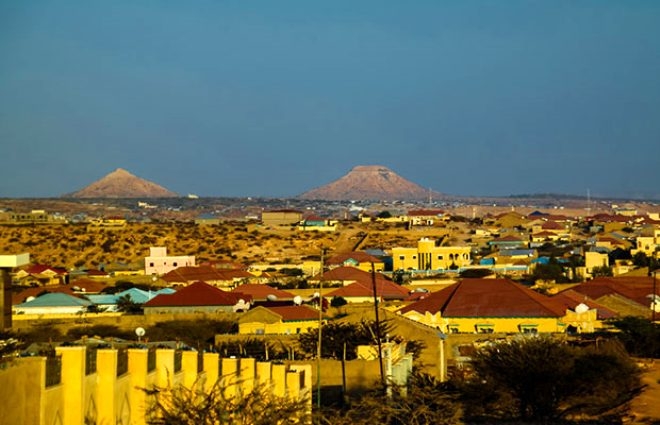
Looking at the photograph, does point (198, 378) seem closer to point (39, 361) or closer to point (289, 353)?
point (39, 361)

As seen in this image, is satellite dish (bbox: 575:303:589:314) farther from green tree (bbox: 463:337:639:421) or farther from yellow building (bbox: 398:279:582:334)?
green tree (bbox: 463:337:639:421)

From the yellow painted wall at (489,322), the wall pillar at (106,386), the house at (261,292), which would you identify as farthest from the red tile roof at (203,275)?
the wall pillar at (106,386)

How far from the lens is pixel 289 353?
31.5m

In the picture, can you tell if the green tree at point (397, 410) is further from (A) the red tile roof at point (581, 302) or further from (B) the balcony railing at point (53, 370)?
(A) the red tile roof at point (581, 302)

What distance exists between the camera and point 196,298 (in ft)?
169

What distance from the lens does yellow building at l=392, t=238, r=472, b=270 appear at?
8038cm

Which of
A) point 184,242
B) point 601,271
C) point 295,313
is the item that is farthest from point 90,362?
point 184,242

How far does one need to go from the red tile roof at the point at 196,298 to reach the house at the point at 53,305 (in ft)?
9.23

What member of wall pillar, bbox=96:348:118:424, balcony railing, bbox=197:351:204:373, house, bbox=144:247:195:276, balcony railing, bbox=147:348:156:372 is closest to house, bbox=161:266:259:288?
house, bbox=144:247:195:276

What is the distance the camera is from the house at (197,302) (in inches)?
1984

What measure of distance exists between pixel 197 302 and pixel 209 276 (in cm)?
1647

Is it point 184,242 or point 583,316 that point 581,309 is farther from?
point 184,242

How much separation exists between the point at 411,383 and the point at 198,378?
932cm

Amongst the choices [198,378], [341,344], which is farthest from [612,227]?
[198,378]
